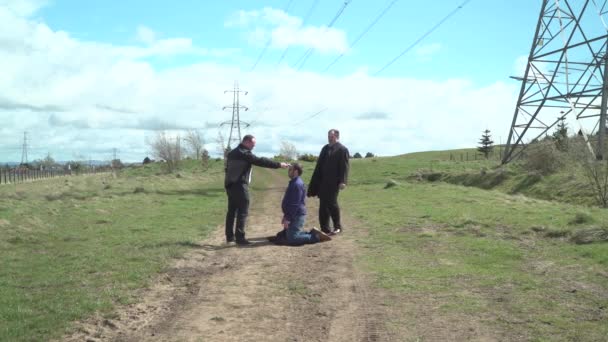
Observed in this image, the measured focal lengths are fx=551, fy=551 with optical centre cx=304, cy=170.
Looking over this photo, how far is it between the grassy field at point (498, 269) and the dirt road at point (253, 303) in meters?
0.49

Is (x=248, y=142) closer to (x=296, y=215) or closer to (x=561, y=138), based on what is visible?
(x=296, y=215)

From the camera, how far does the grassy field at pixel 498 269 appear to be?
5.59 meters

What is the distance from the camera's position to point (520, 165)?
2942cm

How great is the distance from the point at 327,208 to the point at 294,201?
4.11 ft

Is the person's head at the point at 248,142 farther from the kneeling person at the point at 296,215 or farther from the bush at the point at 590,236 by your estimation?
the bush at the point at 590,236

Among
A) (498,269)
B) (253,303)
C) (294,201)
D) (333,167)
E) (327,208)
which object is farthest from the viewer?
(327,208)

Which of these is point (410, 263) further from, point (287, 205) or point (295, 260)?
point (287, 205)

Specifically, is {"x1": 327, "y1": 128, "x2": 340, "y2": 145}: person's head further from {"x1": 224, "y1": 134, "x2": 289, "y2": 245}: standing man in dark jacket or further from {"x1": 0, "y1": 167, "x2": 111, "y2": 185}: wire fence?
{"x1": 0, "y1": 167, "x2": 111, "y2": 185}: wire fence

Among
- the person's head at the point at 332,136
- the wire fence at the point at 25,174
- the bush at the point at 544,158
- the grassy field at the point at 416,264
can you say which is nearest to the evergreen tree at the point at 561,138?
the bush at the point at 544,158

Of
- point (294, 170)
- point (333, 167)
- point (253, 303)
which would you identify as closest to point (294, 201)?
point (294, 170)

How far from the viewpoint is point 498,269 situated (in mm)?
7961

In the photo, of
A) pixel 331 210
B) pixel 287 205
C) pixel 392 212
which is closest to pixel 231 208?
pixel 287 205

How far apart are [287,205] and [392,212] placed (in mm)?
6144

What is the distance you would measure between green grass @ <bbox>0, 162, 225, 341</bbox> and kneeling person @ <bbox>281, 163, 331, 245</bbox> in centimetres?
192
